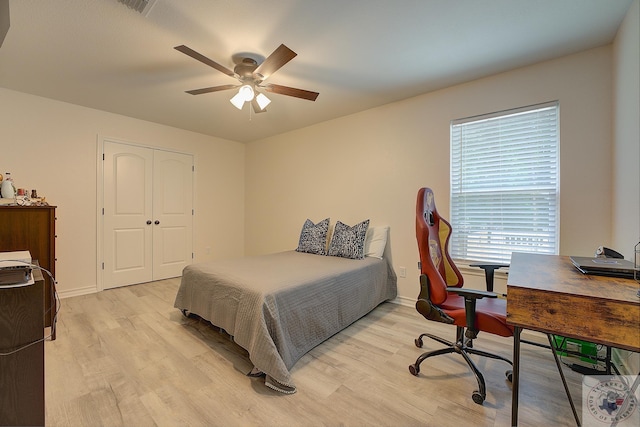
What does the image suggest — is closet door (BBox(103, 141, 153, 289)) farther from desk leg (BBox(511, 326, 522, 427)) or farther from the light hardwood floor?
desk leg (BBox(511, 326, 522, 427))

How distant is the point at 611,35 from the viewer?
1.97 metres

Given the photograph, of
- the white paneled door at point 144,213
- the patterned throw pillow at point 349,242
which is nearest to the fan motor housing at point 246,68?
the patterned throw pillow at point 349,242

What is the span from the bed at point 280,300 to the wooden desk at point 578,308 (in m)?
1.30

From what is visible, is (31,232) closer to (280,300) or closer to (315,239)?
(280,300)

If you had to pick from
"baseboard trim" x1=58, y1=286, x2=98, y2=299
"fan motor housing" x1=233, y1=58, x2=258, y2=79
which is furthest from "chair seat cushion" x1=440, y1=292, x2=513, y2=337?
"baseboard trim" x1=58, y1=286, x2=98, y2=299

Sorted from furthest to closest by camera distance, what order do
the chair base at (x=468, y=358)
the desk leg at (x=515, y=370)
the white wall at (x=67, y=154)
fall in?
the white wall at (x=67, y=154), the chair base at (x=468, y=358), the desk leg at (x=515, y=370)

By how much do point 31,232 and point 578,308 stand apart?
3979 millimetres

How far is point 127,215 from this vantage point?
3.85 meters

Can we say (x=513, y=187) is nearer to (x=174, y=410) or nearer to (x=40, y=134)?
(x=174, y=410)

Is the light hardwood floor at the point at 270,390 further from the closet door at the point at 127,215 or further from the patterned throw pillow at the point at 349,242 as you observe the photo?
the closet door at the point at 127,215

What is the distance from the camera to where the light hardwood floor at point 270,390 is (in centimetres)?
144

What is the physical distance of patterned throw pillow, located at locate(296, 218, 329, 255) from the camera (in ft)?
11.3

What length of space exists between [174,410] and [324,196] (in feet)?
9.64

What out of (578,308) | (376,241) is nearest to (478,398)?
(578,308)
